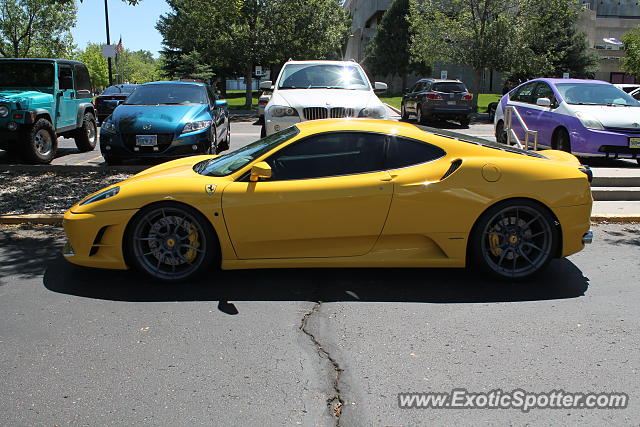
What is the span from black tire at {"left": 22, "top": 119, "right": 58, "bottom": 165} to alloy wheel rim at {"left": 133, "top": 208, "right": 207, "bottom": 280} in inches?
287

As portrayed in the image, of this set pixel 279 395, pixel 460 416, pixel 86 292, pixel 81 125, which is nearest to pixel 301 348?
pixel 279 395

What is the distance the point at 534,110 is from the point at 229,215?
854 cm

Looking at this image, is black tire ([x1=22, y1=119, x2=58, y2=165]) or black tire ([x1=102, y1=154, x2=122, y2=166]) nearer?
black tire ([x1=102, y1=154, x2=122, y2=166])

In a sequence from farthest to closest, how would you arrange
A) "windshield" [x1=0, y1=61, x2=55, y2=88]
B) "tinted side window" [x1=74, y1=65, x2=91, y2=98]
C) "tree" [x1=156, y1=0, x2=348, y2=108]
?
"tree" [x1=156, y1=0, x2=348, y2=108], "tinted side window" [x1=74, y1=65, x2=91, y2=98], "windshield" [x1=0, y1=61, x2=55, y2=88]

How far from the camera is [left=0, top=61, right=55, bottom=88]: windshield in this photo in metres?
12.1

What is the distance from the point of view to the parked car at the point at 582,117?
9.98 meters

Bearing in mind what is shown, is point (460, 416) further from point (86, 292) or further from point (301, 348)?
point (86, 292)

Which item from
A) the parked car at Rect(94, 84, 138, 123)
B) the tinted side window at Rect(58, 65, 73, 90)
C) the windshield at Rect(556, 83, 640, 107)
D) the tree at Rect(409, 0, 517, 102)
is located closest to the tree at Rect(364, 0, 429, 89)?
the tree at Rect(409, 0, 517, 102)

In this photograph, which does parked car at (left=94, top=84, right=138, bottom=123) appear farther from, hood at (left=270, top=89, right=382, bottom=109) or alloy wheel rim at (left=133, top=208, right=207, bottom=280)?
alloy wheel rim at (left=133, top=208, right=207, bottom=280)

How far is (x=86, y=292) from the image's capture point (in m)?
4.84

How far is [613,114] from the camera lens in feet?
33.6

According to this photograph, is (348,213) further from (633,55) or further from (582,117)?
(633,55)

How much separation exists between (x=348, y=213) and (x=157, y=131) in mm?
6197

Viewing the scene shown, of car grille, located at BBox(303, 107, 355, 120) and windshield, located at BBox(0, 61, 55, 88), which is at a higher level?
windshield, located at BBox(0, 61, 55, 88)
